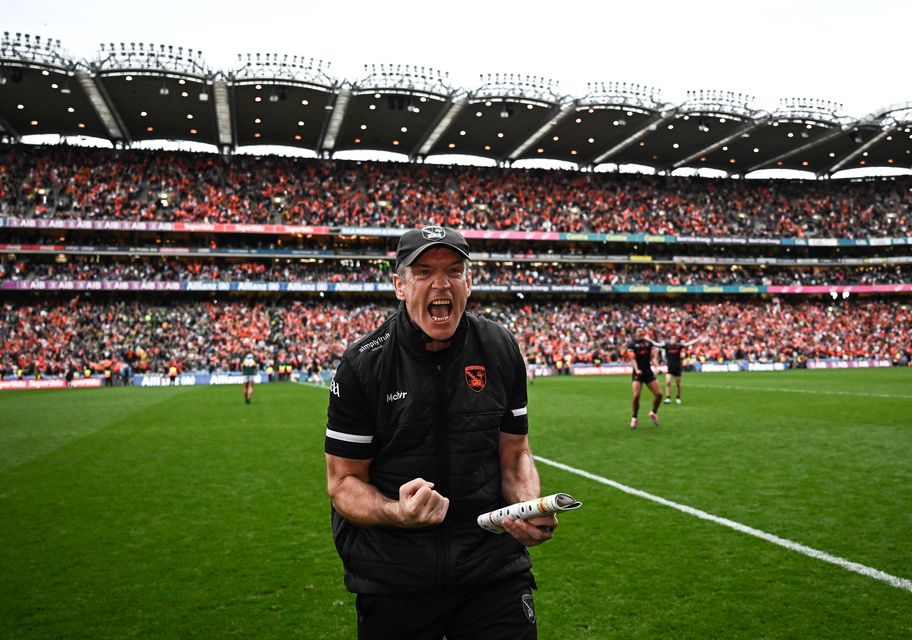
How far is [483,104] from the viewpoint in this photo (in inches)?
1864

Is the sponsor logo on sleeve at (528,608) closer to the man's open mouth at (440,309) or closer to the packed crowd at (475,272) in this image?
the man's open mouth at (440,309)

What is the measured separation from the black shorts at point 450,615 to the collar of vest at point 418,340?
913mm

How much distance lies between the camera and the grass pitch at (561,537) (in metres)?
4.62

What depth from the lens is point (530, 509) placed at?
2.05 m

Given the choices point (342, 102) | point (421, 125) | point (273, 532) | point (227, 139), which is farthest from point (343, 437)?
point (227, 139)

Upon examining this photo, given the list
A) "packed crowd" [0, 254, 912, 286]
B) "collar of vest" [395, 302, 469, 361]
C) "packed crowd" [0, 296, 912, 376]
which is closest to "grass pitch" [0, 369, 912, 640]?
"collar of vest" [395, 302, 469, 361]

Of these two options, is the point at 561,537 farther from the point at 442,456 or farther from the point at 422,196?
the point at 422,196

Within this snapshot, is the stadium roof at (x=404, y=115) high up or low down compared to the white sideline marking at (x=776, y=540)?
up

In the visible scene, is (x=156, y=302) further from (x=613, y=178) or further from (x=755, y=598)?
(x=755, y=598)

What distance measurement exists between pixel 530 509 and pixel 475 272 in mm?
55848

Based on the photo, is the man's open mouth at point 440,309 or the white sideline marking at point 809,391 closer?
the man's open mouth at point 440,309

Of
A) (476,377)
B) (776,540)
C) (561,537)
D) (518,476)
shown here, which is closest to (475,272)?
(561,537)

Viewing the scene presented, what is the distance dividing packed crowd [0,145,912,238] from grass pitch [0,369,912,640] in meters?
42.0

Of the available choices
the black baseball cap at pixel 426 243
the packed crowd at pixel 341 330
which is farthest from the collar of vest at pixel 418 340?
the packed crowd at pixel 341 330
